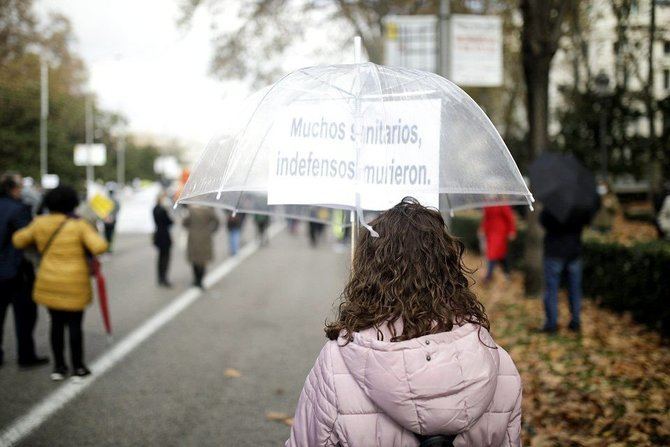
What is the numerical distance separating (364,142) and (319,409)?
4.67ft

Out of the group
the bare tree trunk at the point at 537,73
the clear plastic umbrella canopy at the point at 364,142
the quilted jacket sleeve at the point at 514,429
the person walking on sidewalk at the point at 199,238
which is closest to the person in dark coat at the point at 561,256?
the bare tree trunk at the point at 537,73

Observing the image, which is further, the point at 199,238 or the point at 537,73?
the point at 199,238

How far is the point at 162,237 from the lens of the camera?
11602 mm

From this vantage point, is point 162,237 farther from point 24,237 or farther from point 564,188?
point 564,188

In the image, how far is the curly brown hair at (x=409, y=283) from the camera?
2.11m

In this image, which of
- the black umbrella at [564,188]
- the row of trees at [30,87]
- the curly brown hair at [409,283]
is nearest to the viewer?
the curly brown hair at [409,283]

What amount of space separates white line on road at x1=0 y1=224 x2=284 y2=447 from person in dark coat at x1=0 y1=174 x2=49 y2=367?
0.69 metres

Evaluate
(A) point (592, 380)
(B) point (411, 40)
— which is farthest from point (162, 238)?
(A) point (592, 380)

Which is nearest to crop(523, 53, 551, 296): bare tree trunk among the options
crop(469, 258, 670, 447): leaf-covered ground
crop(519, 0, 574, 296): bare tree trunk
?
crop(519, 0, 574, 296): bare tree trunk

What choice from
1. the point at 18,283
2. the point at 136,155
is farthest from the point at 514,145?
the point at 136,155

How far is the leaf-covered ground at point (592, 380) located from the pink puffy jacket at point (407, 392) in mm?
2511

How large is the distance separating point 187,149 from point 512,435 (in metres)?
147

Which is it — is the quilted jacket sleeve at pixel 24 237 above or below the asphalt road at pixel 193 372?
above

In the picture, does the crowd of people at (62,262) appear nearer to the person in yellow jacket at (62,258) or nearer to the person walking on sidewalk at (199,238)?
the person in yellow jacket at (62,258)
